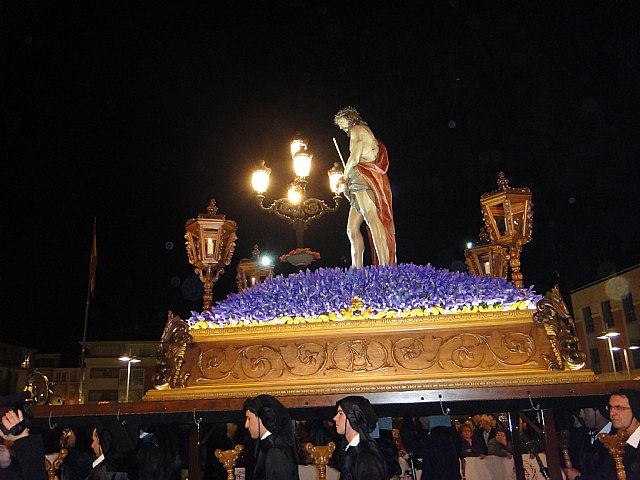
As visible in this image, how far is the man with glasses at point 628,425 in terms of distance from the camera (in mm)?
4773

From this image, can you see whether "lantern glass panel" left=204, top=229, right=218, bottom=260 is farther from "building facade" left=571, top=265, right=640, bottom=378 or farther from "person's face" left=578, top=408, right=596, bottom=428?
"building facade" left=571, top=265, right=640, bottom=378

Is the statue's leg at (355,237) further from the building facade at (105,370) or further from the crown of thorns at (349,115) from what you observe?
the building facade at (105,370)

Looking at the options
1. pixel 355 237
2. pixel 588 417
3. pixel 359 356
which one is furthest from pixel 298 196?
pixel 588 417

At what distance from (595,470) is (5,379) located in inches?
2117

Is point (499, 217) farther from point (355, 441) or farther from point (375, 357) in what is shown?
point (355, 441)

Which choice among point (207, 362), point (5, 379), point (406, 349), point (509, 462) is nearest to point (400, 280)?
point (406, 349)

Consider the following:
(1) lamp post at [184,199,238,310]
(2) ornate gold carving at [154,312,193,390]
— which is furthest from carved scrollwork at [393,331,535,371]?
(1) lamp post at [184,199,238,310]

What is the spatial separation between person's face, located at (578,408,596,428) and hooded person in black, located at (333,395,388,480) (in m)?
3.73

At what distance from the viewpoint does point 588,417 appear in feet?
23.8

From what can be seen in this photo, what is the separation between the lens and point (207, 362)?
7.36m

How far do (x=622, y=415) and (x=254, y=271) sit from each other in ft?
39.0

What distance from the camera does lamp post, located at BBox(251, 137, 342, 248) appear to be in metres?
11.9

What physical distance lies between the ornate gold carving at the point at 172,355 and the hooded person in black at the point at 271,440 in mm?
2184

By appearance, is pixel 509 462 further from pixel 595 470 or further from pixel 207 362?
pixel 207 362
